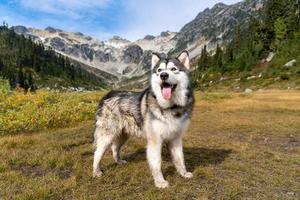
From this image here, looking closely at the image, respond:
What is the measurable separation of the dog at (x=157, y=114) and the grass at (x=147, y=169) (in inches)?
26.9

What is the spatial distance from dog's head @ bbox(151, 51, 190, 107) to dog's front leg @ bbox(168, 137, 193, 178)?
1405mm

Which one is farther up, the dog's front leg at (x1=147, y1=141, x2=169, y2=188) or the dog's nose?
the dog's nose

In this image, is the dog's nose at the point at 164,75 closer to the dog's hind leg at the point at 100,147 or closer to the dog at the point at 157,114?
the dog at the point at 157,114

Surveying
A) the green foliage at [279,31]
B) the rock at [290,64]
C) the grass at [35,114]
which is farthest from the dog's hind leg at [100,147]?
the green foliage at [279,31]

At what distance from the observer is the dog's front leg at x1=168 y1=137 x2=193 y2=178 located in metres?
10.8

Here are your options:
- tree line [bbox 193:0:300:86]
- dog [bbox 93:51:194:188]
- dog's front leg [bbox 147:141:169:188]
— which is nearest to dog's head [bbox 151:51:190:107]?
dog [bbox 93:51:194:188]

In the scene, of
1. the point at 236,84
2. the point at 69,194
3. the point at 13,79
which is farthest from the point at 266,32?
the point at 13,79

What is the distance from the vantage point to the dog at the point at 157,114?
9.82 metres

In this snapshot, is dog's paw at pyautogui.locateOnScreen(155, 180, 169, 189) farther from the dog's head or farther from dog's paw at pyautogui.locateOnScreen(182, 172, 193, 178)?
the dog's head

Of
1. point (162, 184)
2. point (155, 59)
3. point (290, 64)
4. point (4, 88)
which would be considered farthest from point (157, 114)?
point (290, 64)

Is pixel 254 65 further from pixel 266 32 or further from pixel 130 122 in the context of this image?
pixel 130 122

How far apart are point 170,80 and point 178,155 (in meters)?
2.57

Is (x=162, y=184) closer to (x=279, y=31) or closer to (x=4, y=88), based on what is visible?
(x=4, y=88)

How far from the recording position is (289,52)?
9181 cm
